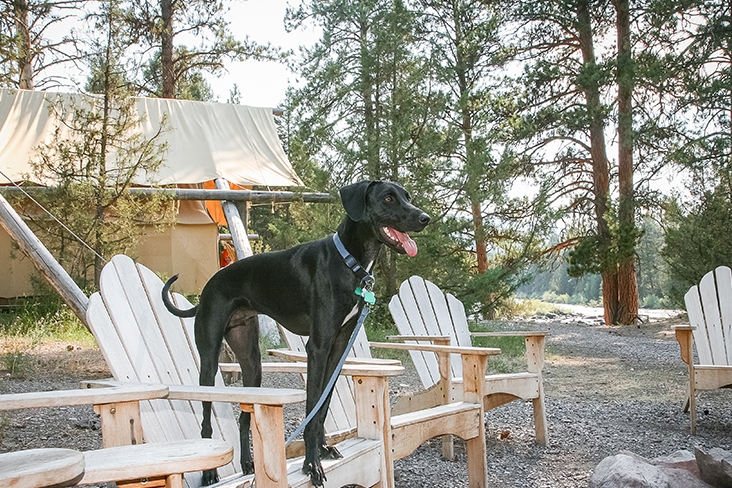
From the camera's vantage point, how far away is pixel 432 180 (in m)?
9.12

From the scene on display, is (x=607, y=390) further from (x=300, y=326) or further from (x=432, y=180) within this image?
(x=300, y=326)

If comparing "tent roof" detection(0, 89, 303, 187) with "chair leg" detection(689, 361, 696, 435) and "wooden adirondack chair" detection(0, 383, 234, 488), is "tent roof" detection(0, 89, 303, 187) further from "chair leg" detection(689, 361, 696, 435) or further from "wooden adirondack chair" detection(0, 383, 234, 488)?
"wooden adirondack chair" detection(0, 383, 234, 488)

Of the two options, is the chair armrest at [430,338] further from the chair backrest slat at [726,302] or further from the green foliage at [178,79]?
the green foliage at [178,79]

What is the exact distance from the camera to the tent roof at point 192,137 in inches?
430

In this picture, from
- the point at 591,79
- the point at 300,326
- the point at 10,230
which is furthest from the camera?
the point at 591,79

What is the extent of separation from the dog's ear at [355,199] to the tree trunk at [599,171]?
10549 millimetres

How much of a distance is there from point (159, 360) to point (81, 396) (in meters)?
0.96

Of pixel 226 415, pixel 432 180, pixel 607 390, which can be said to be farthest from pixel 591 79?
pixel 226 415

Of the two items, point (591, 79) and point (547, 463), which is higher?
point (591, 79)

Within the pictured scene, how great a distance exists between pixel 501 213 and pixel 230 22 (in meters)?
6.82

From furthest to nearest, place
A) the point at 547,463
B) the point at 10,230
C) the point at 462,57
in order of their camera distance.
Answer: the point at 462,57 → the point at 10,230 → the point at 547,463

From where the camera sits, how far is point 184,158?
11.9 metres

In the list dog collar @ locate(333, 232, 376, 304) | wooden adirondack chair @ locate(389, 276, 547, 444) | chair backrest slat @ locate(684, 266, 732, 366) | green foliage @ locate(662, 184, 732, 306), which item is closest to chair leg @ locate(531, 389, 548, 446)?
wooden adirondack chair @ locate(389, 276, 547, 444)

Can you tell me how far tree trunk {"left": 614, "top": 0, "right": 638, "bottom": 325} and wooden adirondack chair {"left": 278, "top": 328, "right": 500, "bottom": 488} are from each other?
931 centimetres
